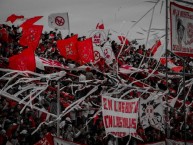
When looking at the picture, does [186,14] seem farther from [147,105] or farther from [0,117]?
[0,117]

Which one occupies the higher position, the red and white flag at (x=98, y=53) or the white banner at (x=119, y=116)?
the red and white flag at (x=98, y=53)

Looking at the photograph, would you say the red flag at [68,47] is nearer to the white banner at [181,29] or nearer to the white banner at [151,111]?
the white banner at [151,111]

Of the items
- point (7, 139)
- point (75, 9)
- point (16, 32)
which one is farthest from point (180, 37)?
point (75, 9)

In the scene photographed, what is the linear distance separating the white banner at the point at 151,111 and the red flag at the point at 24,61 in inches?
108

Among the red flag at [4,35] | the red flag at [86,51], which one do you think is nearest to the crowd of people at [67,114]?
the red flag at [4,35]

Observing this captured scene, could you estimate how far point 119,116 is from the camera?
767 centimetres

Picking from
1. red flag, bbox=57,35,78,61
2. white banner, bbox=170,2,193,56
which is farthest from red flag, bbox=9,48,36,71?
red flag, bbox=57,35,78,61

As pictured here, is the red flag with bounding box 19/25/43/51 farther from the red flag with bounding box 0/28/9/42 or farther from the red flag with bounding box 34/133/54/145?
the red flag with bounding box 34/133/54/145

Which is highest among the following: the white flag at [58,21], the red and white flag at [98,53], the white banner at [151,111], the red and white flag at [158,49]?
the white flag at [58,21]

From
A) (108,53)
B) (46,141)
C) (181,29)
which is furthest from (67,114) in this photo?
(108,53)

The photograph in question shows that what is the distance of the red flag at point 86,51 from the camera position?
1141cm

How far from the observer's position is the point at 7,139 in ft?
25.7

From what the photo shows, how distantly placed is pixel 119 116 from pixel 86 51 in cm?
417

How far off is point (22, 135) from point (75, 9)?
9.48 metres
